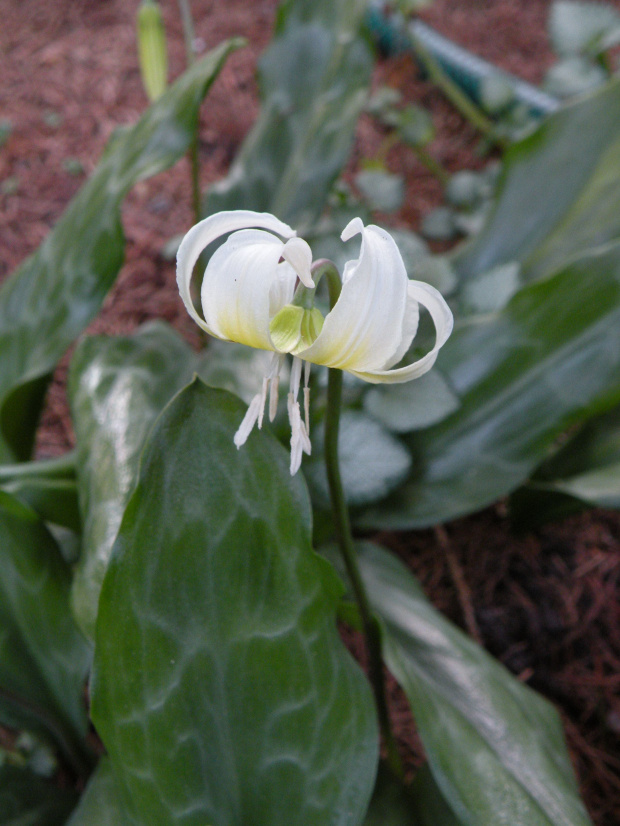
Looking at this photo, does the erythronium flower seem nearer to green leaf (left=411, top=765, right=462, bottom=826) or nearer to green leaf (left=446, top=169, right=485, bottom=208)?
green leaf (left=411, top=765, right=462, bottom=826)

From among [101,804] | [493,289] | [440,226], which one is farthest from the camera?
[440,226]

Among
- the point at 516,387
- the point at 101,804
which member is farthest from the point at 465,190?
the point at 101,804

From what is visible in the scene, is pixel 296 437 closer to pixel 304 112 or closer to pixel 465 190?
pixel 304 112

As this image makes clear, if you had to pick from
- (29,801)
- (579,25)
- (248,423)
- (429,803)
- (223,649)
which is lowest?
(29,801)

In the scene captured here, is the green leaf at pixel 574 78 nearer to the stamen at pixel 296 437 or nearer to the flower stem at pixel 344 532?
the flower stem at pixel 344 532

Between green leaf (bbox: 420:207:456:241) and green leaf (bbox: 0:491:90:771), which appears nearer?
green leaf (bbox: 0:491:90:771)

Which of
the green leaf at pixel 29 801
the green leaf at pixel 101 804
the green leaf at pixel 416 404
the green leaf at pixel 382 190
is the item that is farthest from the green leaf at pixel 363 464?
the green leaf at pixel 382 190

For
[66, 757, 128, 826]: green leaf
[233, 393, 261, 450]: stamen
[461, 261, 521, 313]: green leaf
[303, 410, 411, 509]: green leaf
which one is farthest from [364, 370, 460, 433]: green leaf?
[66, 757, 128, 826]: green leaf
